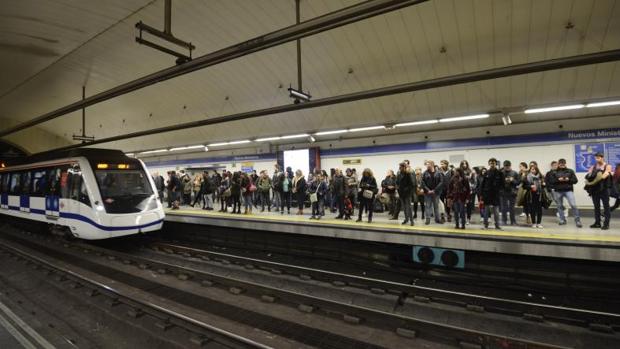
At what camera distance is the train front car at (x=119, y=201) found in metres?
7.50

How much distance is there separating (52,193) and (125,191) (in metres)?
2.47

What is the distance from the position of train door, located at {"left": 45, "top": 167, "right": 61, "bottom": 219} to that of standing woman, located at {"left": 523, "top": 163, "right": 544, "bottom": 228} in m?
12.5

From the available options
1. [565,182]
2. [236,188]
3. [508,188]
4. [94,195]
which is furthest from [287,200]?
[565,182]

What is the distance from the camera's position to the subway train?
7.57 meters

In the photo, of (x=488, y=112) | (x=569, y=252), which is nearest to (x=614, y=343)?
(x=569, y=252)

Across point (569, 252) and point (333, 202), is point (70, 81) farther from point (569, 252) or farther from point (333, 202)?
point (569, 252)

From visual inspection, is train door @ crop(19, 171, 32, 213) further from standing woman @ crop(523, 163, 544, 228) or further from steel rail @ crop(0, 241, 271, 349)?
standing woman @ crop(523, 163, 544, 228)

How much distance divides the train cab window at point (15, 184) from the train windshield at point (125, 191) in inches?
231

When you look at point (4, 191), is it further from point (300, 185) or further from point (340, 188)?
point (340, 188)

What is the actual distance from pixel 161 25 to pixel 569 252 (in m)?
10.3

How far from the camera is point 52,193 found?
8.77 meters

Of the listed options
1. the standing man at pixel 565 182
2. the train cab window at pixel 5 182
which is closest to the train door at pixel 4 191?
the train cab window at pixel 5 182

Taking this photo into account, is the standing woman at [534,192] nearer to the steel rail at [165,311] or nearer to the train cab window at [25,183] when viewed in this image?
the steel rail at [165,311]

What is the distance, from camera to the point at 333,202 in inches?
443
